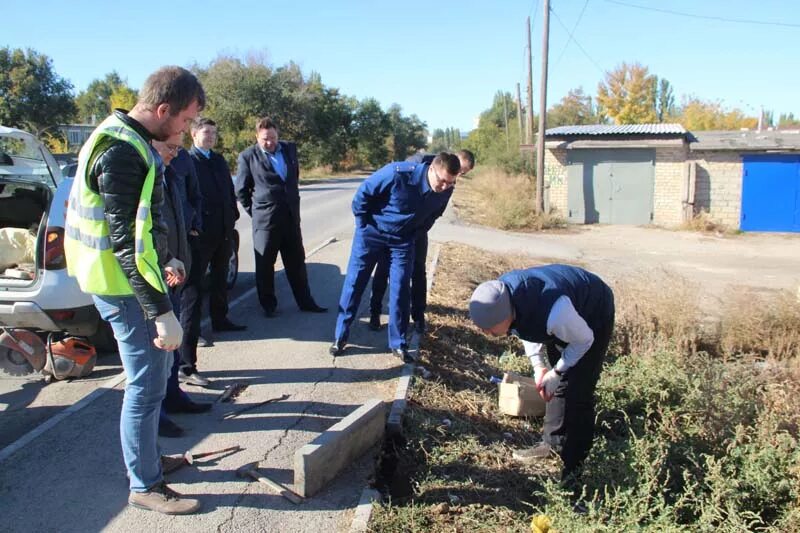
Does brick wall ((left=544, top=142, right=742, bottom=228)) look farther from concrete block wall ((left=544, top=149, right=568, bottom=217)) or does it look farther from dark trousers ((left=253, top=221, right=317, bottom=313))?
dark trousers ((left=253, top=221, right=317, bottom=313))

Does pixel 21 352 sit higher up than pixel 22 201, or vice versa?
pixel 22 201

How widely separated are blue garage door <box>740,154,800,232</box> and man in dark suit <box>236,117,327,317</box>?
773 inches

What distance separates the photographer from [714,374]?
5.17 metres

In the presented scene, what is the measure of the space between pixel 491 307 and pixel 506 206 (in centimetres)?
1832

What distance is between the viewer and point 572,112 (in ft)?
169

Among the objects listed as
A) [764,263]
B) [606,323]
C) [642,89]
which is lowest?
[764,263]

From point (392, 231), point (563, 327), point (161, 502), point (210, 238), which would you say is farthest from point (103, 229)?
point (392, 231)

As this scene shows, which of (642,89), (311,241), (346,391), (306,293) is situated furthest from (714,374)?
(642,89)

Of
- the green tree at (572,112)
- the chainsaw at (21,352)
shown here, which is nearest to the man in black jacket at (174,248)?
the chainsaw at (21,352)

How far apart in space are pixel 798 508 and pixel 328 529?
244 cm

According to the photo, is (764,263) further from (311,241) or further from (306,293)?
(306,293)

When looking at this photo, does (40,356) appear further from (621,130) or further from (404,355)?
(621,130)

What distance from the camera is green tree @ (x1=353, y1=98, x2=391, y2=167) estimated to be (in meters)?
57.6

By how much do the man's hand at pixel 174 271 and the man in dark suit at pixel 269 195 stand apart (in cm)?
310
